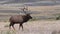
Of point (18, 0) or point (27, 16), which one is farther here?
A: point (18, 0)

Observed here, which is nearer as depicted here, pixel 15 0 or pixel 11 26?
pixel 11 26

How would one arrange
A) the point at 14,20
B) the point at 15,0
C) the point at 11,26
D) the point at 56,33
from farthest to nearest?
the point at 15,0, the point at 11,26, the point at 14,20, the point at 56,33

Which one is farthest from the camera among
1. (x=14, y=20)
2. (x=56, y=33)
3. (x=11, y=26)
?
(x=11, y=26)

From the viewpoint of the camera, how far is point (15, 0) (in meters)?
86.4

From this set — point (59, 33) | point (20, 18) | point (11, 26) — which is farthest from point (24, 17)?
point (59, 33)

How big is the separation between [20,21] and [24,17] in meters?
0.51

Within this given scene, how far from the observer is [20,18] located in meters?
20.5

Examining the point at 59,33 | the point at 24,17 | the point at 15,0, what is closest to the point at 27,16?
the point at 24,17

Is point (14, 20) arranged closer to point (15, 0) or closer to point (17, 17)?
point (17, 17)

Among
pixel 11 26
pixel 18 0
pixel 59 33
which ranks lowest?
pixel 18 0

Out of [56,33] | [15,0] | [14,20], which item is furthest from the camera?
[15,0]

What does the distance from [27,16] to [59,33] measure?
686cm

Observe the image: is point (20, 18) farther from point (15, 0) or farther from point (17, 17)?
point (15, 0)

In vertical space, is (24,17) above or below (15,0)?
above
